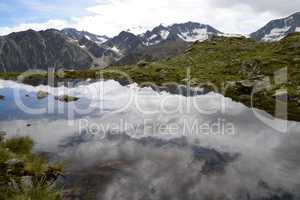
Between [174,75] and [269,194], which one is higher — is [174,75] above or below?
above

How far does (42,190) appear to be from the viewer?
43.3 feet

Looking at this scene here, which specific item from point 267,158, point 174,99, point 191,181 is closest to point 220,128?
point 267,158

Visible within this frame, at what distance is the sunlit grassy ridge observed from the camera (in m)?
13.0

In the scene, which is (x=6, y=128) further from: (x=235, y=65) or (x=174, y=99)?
(x=235, y=65)

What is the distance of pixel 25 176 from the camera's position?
16.1m

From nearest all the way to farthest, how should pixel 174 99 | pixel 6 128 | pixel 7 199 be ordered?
pixel 7 199, pixel 6 128, pixel 174 99

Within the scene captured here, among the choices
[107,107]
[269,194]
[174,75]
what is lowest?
[269,194]

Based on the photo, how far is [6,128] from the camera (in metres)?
27.9

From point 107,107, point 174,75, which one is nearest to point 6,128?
point 107,107

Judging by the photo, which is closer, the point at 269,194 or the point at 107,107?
the point at 269,194

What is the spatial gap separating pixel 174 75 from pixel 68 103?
46.0 m

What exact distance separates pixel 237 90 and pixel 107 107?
2282 cm

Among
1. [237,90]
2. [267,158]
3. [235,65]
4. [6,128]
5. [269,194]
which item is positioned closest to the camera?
[269,194]

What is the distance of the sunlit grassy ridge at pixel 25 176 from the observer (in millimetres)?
12992
